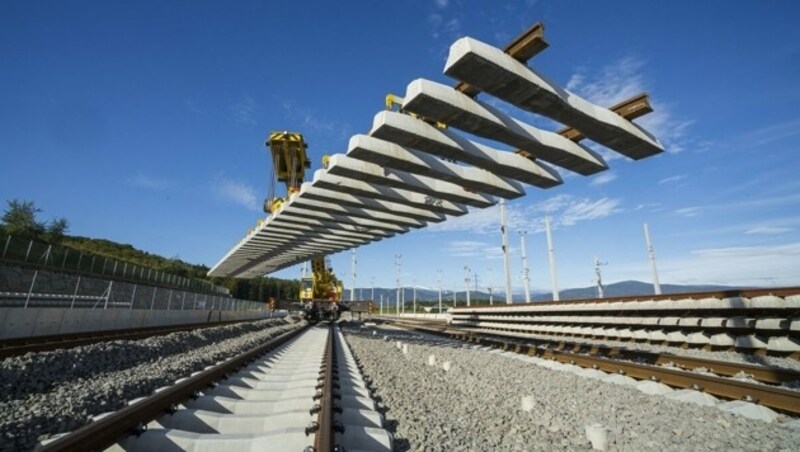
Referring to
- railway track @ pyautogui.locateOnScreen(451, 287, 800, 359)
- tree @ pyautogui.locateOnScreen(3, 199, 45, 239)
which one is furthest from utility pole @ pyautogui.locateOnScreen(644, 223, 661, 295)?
tree @ pyautogui.locateOnScreen(3, 199, 45, 239)

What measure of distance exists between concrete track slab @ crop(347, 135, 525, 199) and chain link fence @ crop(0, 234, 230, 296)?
22.0 m

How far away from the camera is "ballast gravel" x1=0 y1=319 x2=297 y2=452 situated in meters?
3.29

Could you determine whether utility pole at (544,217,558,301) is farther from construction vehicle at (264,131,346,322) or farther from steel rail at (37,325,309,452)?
steel rail at (37,325,309,452)

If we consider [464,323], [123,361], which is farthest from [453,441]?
[464,323]

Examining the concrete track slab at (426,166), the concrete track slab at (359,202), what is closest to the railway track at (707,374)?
the concrete track slab at (426,166)

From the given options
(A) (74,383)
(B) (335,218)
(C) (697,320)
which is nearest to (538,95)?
(C) (697,320)

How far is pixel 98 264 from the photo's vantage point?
25.7m

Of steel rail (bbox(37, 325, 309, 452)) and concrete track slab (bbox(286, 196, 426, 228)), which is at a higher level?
concrete track slab (bbox(286, 196, 426, 228))

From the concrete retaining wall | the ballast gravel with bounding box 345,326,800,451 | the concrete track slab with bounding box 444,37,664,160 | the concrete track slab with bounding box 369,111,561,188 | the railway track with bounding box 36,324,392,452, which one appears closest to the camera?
the railway track with bounding box 36,324,392,452

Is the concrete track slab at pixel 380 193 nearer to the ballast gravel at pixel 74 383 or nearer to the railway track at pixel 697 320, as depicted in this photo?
→ the ballast gravel at pixel 74 383

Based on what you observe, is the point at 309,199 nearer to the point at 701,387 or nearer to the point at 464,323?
the point at 701,387

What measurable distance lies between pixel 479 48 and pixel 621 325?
10.8 m

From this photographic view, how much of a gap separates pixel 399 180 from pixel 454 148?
276 centimetres

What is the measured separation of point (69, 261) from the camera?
24250 millimetres
